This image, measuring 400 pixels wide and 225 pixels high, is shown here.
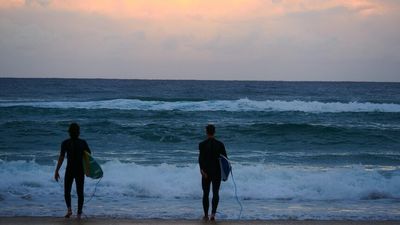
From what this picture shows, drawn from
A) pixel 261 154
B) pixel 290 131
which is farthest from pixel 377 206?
pixel 290 131

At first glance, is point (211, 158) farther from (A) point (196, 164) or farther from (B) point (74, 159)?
(A) point (196, 164)

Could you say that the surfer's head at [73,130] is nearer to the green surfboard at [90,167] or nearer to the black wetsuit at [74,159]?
the black wetsuit at [74,159]

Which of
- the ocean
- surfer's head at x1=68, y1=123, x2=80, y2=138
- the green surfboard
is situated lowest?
the ocean

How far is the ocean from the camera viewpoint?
353 inches

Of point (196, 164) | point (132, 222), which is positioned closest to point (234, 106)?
point (196, 164)

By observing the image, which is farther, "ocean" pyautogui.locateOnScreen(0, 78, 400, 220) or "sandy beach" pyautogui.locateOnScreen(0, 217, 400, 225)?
"ocean" pyautogui.locateOnScreen(0, 78, 400, 220)

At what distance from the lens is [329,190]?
10.6 metres

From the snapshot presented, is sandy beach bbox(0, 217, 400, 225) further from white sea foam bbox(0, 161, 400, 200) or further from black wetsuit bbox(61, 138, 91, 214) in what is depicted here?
white sea foam bbox(0, 161, 400, 200)

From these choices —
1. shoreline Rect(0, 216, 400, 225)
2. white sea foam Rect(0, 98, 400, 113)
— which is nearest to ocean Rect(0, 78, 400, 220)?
shoreline Rect(0, 216, 400, 225)

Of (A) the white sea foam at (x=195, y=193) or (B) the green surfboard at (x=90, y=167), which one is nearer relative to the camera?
(B) the green surfboard at (x=90, y=167)

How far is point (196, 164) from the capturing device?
13.8 meters

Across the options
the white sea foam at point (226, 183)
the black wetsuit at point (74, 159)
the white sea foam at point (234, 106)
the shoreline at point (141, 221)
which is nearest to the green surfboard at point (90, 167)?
the black wetsuit at point (74, 159)

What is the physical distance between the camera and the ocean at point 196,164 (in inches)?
353

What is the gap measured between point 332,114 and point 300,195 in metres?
21.3
